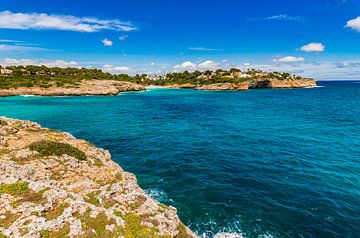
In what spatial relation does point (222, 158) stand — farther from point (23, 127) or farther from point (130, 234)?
point (23, 127)

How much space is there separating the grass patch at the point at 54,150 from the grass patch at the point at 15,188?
814 centimetres

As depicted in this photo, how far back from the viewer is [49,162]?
73.7 ft

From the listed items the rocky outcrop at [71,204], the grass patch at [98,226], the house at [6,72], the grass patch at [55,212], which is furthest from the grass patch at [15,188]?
the house at [6,72]

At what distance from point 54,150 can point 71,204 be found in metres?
13.0

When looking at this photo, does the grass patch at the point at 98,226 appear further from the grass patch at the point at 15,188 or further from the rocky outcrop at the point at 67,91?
the rocky outcrop at the point at 67,91

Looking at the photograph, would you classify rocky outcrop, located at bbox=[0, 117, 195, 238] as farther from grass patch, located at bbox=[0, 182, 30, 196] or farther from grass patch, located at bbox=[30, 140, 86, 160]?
grass patch, located at bbox=[30, 140, 86, 160]

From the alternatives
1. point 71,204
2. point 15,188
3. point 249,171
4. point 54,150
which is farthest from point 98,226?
point 249,171

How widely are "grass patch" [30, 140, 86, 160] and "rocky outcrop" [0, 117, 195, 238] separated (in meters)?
0.47

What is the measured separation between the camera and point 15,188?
1575 cm

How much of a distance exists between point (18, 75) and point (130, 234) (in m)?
209

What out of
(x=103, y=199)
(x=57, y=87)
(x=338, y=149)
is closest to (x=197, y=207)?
(x=103, y=199)

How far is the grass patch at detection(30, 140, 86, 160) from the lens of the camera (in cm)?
2433

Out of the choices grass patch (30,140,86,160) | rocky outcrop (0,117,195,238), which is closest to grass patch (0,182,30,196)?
rocky outcrop (0,117,195,238)

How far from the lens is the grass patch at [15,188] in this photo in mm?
15282
